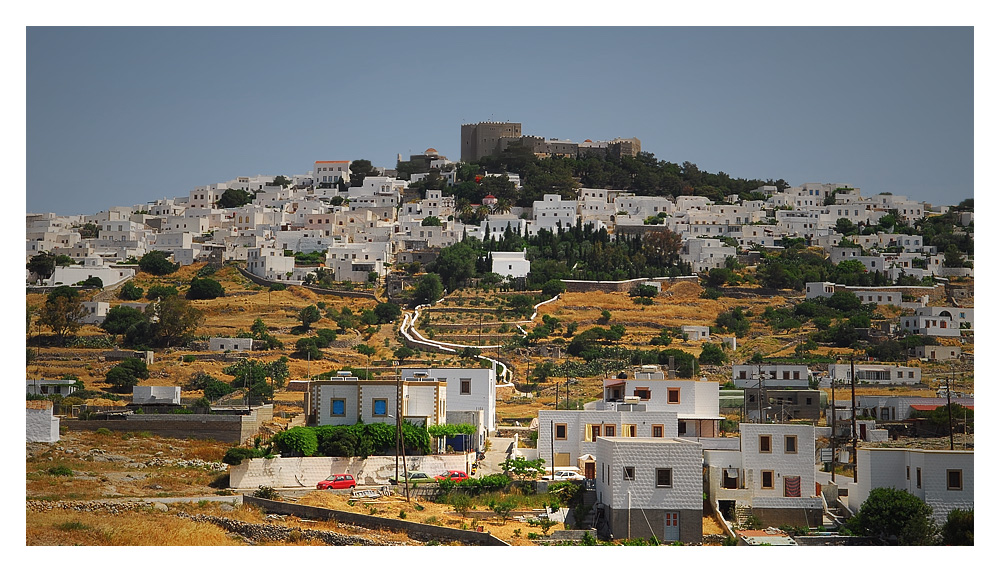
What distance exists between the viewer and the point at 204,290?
38750mm

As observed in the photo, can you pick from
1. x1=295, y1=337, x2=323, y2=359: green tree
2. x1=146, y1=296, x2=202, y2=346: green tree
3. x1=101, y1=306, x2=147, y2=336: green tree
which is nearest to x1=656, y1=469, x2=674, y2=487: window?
x1=295, y1=337, x2=323, y2=359: green tree

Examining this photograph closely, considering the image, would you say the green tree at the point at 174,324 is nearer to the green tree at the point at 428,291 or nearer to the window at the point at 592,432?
the green tree at the point at 428,291

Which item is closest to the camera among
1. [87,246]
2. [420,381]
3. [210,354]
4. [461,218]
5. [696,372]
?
[420,381]

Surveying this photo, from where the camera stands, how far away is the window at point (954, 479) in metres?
14.0

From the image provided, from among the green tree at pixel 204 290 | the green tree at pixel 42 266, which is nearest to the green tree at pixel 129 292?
the green tree at pixel 204 290

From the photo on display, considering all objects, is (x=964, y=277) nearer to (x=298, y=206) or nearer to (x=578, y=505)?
(x=298, y=206)

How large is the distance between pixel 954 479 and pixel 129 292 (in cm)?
3099

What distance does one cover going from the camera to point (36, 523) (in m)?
13.5

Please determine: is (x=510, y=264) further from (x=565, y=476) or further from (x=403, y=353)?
(x=565, y=476)

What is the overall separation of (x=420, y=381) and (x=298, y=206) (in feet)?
114

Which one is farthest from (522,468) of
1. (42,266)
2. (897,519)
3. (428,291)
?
(42,266)

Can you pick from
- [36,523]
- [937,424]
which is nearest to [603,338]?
[937,424]

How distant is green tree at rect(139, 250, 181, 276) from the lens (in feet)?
139

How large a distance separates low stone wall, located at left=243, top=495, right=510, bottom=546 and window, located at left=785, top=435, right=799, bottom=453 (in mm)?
5100
